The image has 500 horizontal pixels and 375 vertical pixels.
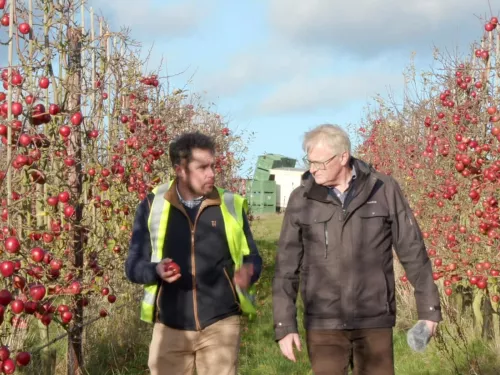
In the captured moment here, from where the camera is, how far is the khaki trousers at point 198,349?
412cm

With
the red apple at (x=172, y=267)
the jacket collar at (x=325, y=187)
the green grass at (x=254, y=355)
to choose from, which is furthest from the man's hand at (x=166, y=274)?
the green grass at (x=254, y=355)

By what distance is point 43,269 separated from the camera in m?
4.25

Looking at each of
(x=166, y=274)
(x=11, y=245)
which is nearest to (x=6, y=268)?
(x=11, y=245)

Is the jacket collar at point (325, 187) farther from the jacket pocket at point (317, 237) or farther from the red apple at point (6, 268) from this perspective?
the red apple at point (6, 268)

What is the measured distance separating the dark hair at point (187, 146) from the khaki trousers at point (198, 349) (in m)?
0.89

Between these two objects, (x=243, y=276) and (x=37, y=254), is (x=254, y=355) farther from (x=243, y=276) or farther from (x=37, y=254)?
(x=37, y=254)

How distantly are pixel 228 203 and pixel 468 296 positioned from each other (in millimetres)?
5887

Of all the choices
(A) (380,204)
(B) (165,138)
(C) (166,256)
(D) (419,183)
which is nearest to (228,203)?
(C) (166,256)

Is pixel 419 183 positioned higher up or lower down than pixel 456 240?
higher up

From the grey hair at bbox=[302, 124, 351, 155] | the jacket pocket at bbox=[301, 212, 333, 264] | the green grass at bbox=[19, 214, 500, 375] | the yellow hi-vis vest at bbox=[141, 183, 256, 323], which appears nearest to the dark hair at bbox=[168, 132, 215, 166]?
the yellow hi-vis vest at bbox=[141, 183, 256, 323]

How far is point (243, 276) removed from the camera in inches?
163

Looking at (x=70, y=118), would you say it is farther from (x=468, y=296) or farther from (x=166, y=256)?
(x=468, y=296)

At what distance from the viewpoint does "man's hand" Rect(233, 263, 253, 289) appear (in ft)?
13.5

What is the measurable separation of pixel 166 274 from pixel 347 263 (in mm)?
885
